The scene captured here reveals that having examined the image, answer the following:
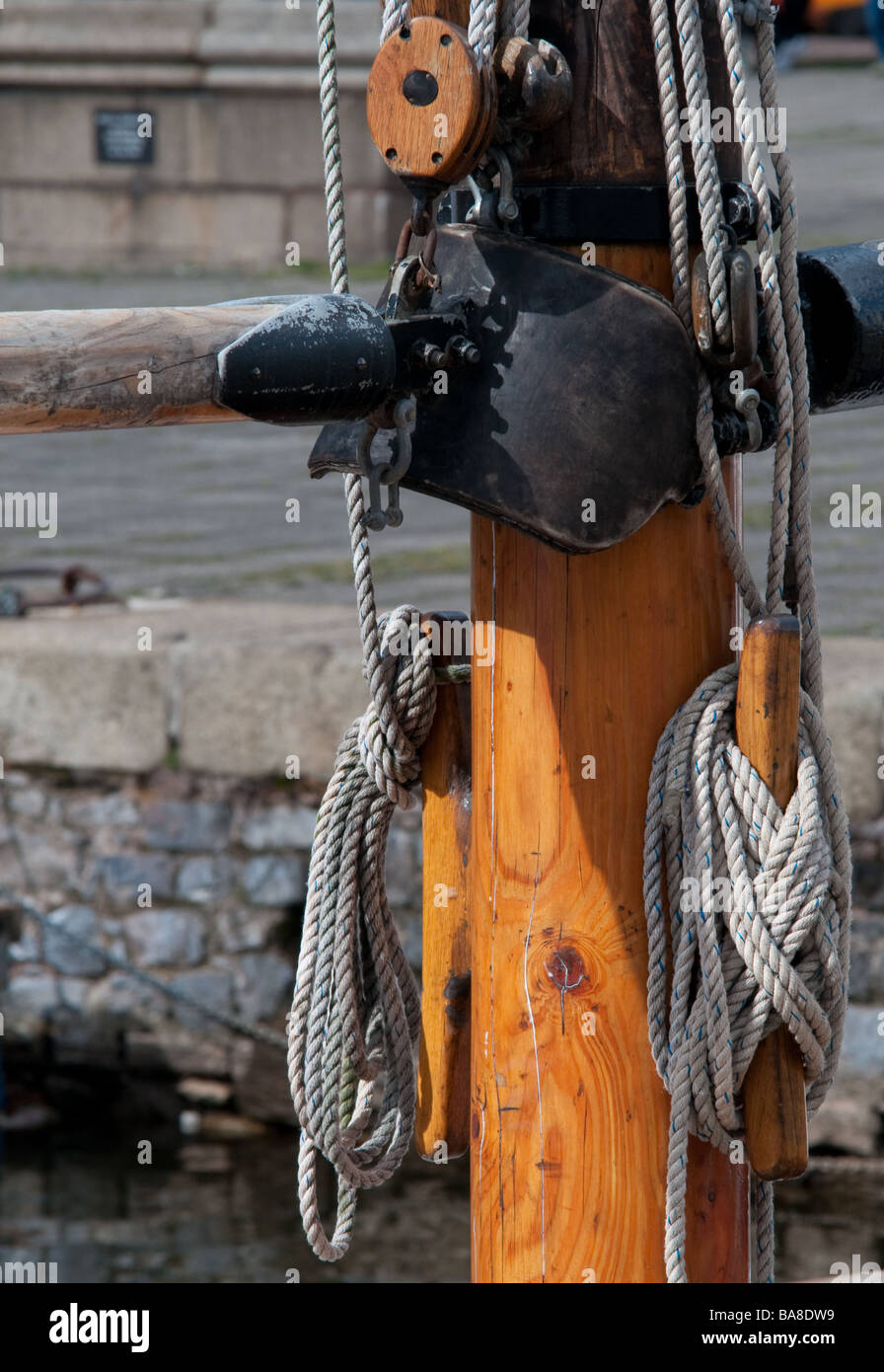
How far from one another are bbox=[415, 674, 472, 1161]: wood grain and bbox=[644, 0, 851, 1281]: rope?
0.25 meters

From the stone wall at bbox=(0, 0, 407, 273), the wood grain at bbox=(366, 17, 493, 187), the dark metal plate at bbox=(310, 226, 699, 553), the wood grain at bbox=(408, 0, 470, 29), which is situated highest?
the stone wall at bbox=(0, 0, 407, 273)

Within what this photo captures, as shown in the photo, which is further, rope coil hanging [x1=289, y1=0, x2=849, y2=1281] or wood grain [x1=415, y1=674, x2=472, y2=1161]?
wood grain [x1=415, y1=674, x2=472, y2=1161]

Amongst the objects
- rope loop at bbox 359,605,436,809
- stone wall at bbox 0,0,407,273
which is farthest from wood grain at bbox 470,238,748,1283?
stone wall at bbox 0,0,407,273

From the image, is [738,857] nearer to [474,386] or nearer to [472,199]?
[474,386]

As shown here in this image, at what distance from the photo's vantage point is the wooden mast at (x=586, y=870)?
152cm

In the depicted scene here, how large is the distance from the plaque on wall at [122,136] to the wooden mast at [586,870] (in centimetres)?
871

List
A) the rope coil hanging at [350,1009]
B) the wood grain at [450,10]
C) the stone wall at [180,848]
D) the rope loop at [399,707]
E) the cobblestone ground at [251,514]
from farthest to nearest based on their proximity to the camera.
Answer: the cobblestone ground at [251,514]
the stone wall at [180,848]
the rope coil hanging at [350,1009]
the rope loop at [399,707]
the wood grain at [450,10]

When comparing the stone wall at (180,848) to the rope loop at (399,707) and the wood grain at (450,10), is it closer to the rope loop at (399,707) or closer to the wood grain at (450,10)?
the rope loop at (399,707)

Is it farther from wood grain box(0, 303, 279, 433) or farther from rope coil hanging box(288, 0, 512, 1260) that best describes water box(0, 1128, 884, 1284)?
wood grain box(0, 303, 279, 433)

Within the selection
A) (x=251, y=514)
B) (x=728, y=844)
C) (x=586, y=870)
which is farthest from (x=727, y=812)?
(x=251, y=514)

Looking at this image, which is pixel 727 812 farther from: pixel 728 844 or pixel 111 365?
pixel 111 365

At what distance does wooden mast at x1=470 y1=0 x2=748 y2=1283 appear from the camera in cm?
152

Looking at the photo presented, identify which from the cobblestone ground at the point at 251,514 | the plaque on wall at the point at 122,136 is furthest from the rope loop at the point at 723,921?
the plaque on wall at the point at 122,136

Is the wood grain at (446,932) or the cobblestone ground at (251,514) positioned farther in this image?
the cobblestone ground at (251,514)
